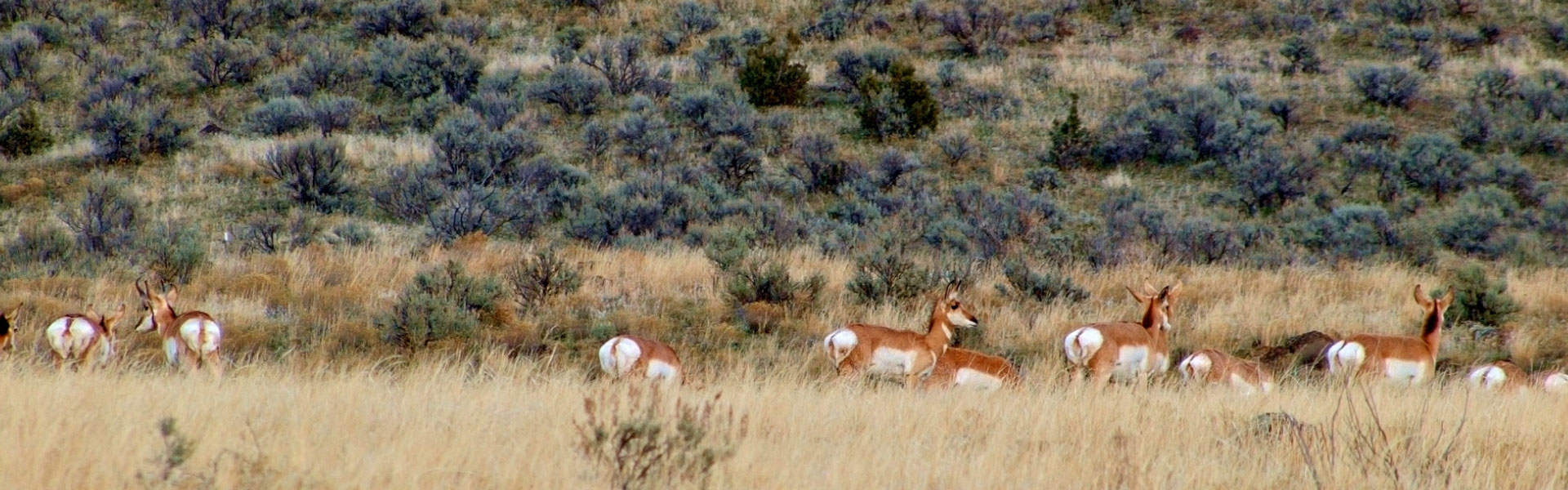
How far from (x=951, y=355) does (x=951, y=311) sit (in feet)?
2.04

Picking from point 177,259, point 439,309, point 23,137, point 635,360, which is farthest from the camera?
point 23,137

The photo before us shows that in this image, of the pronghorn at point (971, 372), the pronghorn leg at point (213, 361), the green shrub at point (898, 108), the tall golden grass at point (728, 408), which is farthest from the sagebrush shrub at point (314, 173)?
the pronghorn at point (971, 372)

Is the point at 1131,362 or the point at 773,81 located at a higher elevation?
the point at 1131,362

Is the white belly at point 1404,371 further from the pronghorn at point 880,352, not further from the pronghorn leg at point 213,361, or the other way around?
the pronghorn leg at point 213,361

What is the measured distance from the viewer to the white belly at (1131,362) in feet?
31.1

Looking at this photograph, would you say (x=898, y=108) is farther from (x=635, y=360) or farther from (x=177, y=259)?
(x=635, y=360)

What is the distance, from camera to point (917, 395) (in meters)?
8.00

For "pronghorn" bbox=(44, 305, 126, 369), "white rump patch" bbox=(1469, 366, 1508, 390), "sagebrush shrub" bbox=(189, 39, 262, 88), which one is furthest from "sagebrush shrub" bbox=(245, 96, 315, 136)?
"white rump patch" bbox=(1469, 366, 1508, 390)

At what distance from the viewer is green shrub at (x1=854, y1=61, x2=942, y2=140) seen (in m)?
26.0

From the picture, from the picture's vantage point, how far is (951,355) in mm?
9648

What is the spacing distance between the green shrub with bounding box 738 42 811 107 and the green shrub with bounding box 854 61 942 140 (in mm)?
1646

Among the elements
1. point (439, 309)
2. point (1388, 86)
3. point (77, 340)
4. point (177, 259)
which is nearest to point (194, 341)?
point (77, 340)

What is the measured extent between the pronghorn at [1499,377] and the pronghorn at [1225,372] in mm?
1380

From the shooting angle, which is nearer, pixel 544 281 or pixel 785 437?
pixel 785 437
